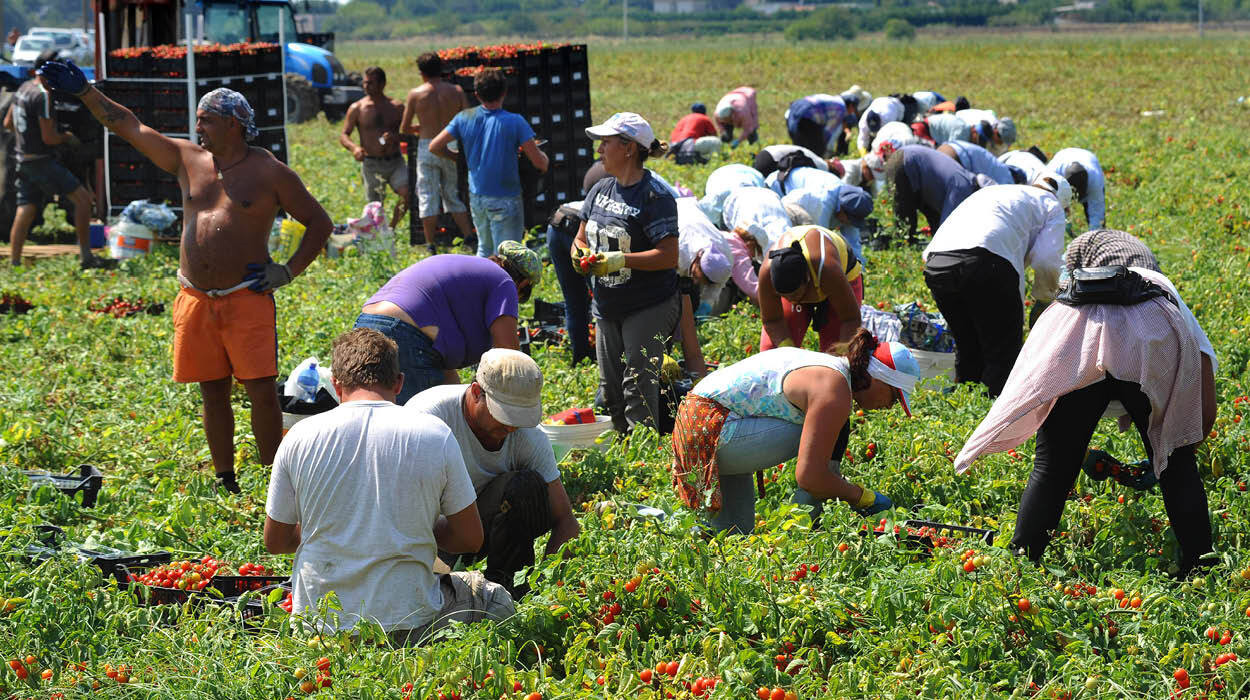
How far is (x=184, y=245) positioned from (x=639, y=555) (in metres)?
2.71

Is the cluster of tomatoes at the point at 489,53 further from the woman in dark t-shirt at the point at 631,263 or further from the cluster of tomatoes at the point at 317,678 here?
the cluster of tomatoes at the point at 317,678

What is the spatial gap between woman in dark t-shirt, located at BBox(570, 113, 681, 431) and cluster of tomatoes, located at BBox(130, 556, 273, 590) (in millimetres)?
2114

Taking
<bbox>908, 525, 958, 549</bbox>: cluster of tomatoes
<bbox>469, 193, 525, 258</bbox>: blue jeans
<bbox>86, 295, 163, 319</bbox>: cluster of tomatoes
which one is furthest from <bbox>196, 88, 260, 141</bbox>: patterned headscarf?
<bbox>86, 295, 163, 319</bbox>: cluster of tomatoes

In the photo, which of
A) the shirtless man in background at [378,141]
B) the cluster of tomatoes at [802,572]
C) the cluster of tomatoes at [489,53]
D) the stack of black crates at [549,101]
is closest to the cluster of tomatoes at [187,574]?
the cluster of tomatoes at [802,572]

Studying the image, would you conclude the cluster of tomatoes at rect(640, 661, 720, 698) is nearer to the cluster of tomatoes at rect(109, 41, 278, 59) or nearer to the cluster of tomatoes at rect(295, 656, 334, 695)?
the cluster of tomatoes at rect(295, 656, 334, 695)

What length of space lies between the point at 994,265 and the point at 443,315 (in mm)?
2818

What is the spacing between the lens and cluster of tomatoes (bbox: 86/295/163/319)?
29.7ft

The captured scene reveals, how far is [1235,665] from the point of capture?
3.47m

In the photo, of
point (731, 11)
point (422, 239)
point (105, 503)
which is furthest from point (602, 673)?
point (731, 11)

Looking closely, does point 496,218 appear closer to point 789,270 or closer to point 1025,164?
point 1025,164

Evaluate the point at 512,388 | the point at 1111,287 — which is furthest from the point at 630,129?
the point at 1111,287

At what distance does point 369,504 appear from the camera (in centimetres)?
353

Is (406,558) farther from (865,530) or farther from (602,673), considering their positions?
(865,530)

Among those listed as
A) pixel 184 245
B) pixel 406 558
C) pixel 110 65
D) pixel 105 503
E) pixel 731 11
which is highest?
pixel 731 11
